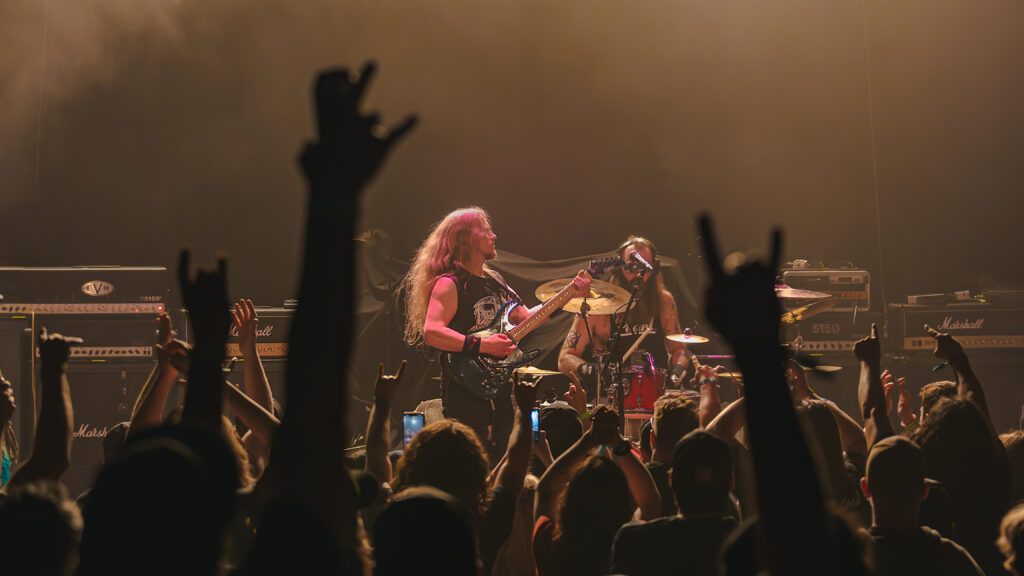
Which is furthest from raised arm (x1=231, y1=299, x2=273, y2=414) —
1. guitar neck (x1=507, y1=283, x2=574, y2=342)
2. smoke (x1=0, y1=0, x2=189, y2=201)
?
smoke (x1=0, y1=0, x2=189, y2=201)

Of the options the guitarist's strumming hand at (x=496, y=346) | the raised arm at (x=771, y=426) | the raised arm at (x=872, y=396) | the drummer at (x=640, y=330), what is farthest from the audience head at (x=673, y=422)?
the drummer at (x=640, y=330)

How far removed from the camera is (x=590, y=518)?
200 centimetres

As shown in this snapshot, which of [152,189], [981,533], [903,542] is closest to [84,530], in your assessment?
[903,542]

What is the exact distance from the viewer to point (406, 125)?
125cm

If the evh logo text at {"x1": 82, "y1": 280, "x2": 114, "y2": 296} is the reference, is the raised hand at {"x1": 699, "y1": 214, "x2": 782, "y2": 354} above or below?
below

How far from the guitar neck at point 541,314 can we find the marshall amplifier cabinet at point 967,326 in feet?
11.4

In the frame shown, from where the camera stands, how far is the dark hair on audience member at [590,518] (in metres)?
2.00

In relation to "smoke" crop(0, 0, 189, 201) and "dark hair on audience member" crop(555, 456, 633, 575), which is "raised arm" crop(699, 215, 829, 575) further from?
"smoke" crop(0, 0, 189, 201)

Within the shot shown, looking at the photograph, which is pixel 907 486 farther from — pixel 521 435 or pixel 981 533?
pixel 521 435

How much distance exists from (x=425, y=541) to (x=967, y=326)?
7413 millimetres

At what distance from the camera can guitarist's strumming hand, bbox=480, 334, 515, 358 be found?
5402 millimetres

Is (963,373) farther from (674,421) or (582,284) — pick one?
(582,284)

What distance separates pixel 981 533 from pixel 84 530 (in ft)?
7.58

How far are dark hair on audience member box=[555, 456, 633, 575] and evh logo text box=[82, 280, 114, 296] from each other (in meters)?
6.16
